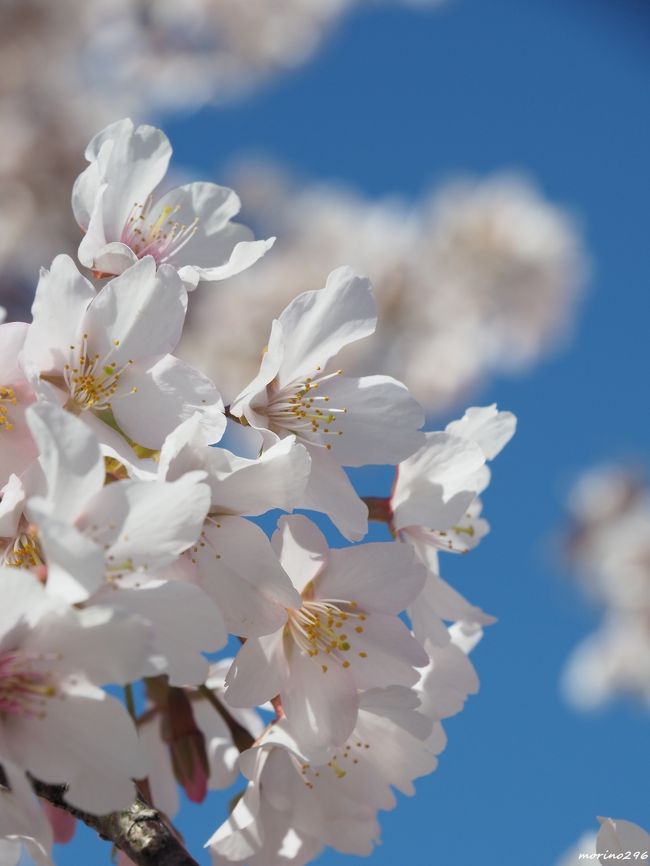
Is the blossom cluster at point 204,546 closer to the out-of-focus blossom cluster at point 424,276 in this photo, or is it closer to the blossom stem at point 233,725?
the blossom stem at point 233,725

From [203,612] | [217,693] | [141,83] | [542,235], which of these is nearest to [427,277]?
[542,235]

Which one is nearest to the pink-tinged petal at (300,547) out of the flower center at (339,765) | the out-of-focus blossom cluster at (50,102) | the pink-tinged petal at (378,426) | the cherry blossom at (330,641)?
the cherry blossom at (330,641)

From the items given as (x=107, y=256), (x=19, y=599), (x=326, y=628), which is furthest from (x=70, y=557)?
(x=107, y=256)

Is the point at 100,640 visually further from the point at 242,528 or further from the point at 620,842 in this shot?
the point at 620,842

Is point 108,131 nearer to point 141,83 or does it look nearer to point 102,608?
point 102,608

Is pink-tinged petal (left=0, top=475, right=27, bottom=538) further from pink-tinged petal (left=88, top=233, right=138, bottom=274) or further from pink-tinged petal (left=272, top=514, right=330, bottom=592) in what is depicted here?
pink-tinged petal (left=88, top=233, right=138, bottom=274)

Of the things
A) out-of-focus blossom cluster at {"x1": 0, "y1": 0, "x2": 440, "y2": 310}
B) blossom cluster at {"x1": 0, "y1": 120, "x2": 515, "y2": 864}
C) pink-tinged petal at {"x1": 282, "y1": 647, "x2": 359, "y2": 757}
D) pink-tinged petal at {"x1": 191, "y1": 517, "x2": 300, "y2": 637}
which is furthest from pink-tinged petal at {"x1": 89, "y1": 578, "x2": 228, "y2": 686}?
out-of-focus blossom cluster at {"x1": 0, "y1": 0, "x2": 440, "y2": 310}
